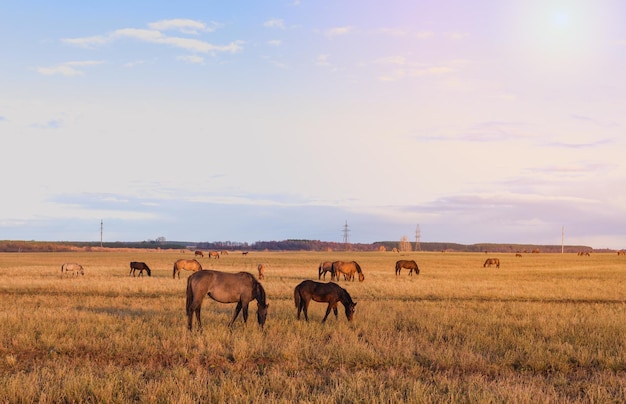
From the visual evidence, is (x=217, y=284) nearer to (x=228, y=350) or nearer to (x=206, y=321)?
(x=206, y=321)

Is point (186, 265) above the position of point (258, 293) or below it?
below

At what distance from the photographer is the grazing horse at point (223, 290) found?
47.0 ft

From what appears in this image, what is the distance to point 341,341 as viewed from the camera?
12570 millimetres

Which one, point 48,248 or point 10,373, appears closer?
point 10,373

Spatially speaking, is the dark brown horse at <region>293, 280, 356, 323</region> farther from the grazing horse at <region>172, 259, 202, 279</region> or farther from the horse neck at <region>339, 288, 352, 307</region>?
the grazing horse at <region>172, 259, 202, 279</region>

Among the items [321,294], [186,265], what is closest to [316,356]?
[321,294]

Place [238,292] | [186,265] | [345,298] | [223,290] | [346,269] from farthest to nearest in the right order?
[186,265]
[346,269]
[345,298]
[238,292]
[223,290]

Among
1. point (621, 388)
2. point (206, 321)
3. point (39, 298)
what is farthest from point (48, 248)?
point (621, 388)

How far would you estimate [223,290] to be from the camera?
14.7m

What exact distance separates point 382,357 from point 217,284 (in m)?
5.37

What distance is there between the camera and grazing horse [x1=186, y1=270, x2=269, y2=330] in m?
14.3

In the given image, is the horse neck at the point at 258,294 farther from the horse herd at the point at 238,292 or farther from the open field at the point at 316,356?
the open field at the point at 316,356

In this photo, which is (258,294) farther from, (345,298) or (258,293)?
(345,298)

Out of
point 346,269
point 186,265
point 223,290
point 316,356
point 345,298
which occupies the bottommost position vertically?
point 186,265
